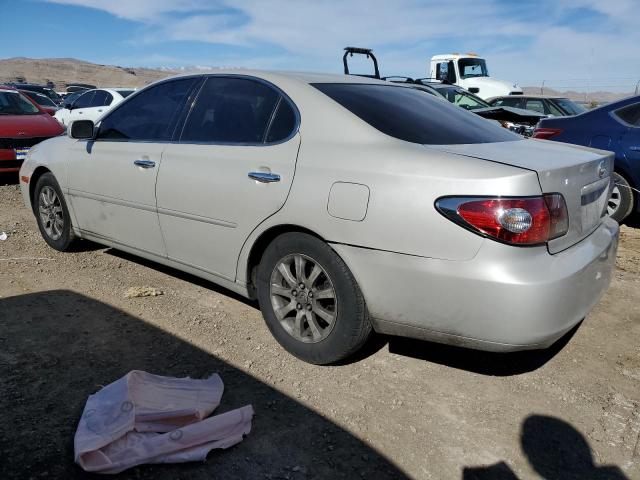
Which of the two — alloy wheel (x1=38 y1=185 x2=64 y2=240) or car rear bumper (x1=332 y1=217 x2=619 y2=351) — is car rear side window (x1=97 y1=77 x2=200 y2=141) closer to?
alloy wheel (x1=38 y1=185 x2=64 y2=240)

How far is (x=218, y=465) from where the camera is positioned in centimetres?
220

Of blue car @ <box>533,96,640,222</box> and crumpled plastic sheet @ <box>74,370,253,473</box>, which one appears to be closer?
crumpled plastic sheet @ <box>74,370,253,473</box>

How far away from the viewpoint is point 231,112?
3381 mm

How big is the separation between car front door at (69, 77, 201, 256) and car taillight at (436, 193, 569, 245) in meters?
2.13

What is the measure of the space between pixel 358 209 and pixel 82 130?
2.67 m

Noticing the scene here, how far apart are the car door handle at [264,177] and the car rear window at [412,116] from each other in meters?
0.56

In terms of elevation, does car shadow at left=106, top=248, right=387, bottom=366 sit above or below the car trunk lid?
below

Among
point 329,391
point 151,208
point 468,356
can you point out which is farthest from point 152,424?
point 468,356

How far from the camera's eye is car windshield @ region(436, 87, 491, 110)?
39.2ft

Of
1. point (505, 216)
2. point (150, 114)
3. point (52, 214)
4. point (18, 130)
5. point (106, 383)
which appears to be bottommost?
point (106, 383)

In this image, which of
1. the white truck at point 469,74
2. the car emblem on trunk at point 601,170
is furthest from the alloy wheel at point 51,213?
the white truck at point 469,74

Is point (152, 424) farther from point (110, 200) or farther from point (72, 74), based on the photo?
point (72, 74)

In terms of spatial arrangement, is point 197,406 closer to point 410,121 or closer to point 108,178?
point 410,121

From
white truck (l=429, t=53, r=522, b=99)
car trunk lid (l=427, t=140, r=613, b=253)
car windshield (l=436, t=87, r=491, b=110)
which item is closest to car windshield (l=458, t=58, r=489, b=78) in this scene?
white truck (l=429, t=53, r=522, b=99)
